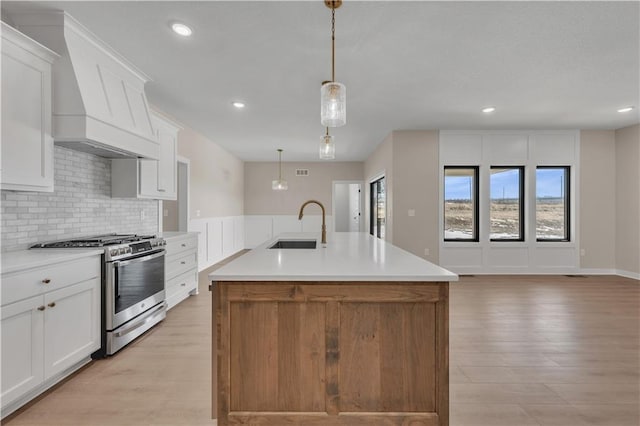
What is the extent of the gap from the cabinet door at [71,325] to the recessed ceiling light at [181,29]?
2.01 metres

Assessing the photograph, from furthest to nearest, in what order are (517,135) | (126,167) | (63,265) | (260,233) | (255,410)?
(260,233), (517,135), (126,167), (63,265), (255,410)

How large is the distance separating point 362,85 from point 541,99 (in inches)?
94.3

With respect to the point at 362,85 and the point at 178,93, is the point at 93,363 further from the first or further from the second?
the point at 362,85

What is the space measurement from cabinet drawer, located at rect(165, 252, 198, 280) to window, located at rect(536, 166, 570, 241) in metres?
5.84

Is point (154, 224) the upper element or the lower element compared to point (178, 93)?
lower

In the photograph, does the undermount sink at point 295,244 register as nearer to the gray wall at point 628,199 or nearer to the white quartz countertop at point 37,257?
the white quartz countertop at point 37,257

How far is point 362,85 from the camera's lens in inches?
136

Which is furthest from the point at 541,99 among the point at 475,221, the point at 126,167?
the point at 126,167

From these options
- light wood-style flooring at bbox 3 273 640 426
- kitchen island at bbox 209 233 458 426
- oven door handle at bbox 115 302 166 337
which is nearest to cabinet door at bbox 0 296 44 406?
light wood-style flooring at bbox 3 273 640 426

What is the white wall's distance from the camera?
551 centimetres

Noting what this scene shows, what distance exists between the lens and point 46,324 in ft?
6.28

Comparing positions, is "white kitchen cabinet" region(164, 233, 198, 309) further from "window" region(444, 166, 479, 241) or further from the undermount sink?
"window" region(444, 166, 479, 241)

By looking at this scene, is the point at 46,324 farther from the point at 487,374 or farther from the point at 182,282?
the point at 487,374

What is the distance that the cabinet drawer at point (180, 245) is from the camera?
3559 millimetres
